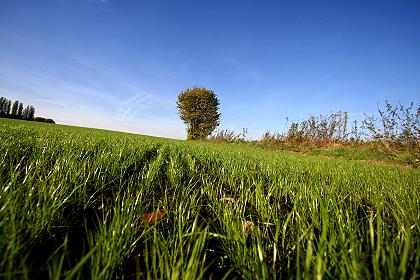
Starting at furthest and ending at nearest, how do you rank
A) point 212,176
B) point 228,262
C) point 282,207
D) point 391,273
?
point 212,176
point 282,207
point 228,262
point 391,273

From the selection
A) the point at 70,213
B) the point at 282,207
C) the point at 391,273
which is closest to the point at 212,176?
the point at 282,207

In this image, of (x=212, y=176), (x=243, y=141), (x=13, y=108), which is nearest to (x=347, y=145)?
(x=243, y=141)

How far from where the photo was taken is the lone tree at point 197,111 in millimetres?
41875

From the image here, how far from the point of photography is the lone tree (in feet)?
137

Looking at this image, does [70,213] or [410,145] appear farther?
[410,145]

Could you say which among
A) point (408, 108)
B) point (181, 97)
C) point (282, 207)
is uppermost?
point (181, 97)

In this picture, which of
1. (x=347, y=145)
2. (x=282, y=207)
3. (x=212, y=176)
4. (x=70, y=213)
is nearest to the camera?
(x=70, y=213)

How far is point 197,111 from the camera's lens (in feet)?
138

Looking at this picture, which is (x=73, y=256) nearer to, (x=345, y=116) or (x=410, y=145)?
(x=410, y=145)

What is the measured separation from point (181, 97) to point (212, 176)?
41.2m

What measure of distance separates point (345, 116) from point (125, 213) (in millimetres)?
21891

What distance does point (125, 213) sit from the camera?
46.9 inches

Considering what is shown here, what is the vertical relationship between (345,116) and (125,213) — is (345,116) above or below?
above

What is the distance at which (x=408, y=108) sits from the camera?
43.9 feet
